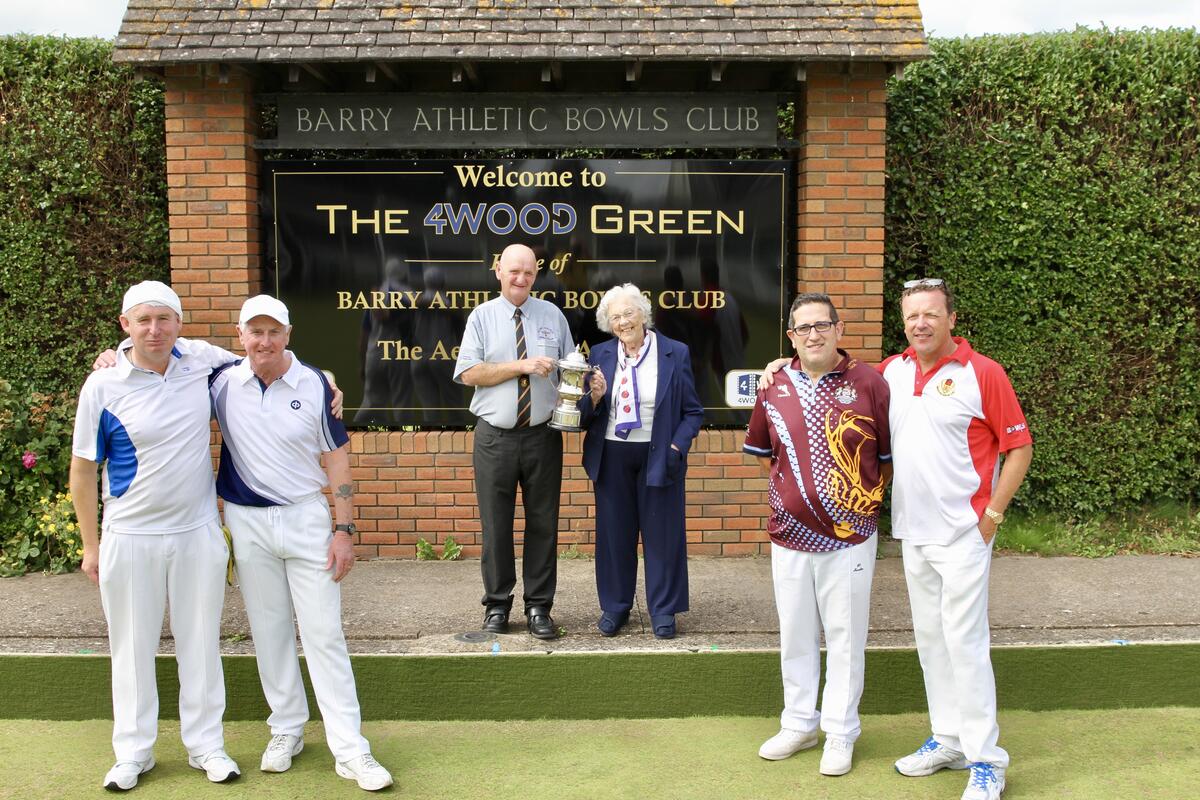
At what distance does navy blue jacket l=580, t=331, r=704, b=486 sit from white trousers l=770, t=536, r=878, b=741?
0.86 metres

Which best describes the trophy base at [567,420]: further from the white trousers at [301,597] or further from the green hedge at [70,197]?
the green hedge at [70,197]

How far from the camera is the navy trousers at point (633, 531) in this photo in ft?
15.5

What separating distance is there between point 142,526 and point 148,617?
0.33 m

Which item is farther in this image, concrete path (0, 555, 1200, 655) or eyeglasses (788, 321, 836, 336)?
concrete path (0, 555, 1200, 655)

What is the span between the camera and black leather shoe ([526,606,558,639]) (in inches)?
185

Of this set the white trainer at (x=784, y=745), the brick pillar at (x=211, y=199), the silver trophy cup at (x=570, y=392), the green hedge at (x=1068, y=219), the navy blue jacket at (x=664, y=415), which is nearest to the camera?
the white trainer at (x=784, y=745)

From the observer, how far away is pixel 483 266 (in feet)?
20.3

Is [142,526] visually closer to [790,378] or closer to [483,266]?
[790,378]

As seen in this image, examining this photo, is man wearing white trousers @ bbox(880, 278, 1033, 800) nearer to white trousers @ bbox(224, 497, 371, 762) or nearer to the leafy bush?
white trousers @ bbox(224, 497, 371, 762)

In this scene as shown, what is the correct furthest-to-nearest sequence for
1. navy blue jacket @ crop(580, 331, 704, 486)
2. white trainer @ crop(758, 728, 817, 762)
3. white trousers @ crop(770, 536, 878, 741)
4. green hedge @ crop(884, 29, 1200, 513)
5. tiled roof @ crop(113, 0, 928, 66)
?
green hedge @ crop(884, 29, 1200, 513) → tiled roof @ crop(113, 0, 928, 66) → navy blue jacket @ crop(580, 331, 704, 486) → white trainer @ crop(758, 728, 817, 762) → white trousers @ crop(770, 536, 878, 741)

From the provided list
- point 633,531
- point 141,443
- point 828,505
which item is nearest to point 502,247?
point 633,531

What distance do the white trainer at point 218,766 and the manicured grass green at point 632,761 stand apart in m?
0.04

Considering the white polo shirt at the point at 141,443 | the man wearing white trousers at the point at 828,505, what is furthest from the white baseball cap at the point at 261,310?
the man wearing white trousers at the point at 828,505

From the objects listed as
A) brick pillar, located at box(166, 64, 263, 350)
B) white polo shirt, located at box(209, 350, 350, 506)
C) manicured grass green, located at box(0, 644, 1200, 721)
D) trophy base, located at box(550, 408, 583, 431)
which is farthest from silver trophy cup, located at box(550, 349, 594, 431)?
brick pillar, located at box(166, 64, 263, 350)
